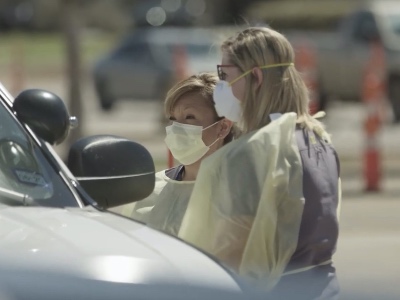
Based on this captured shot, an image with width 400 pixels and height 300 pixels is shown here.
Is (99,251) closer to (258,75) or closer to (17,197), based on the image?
(17,197)

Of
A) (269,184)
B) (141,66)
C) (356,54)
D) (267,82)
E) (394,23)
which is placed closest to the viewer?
(269,184)

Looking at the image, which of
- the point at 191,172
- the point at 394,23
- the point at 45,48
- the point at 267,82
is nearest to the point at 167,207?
the point at 191,172

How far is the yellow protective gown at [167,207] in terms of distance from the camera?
14.6 feet

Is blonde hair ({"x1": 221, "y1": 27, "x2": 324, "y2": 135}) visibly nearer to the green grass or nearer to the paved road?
the paved road

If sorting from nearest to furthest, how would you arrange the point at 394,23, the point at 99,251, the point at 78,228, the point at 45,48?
the point at 99,251 → the point at 78,228 → the point at 394,23 → the point at 45,48

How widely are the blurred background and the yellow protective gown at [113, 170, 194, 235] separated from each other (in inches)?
25.6

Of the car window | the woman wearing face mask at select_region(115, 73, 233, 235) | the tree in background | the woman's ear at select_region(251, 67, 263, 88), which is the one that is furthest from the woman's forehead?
the car window

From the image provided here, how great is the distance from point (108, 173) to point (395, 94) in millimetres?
19237

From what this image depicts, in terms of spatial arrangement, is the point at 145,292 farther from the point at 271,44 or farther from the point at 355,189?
the point at 355,189

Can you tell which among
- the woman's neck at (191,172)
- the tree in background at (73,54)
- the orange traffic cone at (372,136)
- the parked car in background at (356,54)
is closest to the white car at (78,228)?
the woman's neck at (191,172)

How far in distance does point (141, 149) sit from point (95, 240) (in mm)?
963

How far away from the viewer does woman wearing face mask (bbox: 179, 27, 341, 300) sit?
13.0 feet

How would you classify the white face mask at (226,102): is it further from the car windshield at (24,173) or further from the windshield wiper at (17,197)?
the windshield wiper at (17,197)

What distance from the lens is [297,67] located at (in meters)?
14.3
